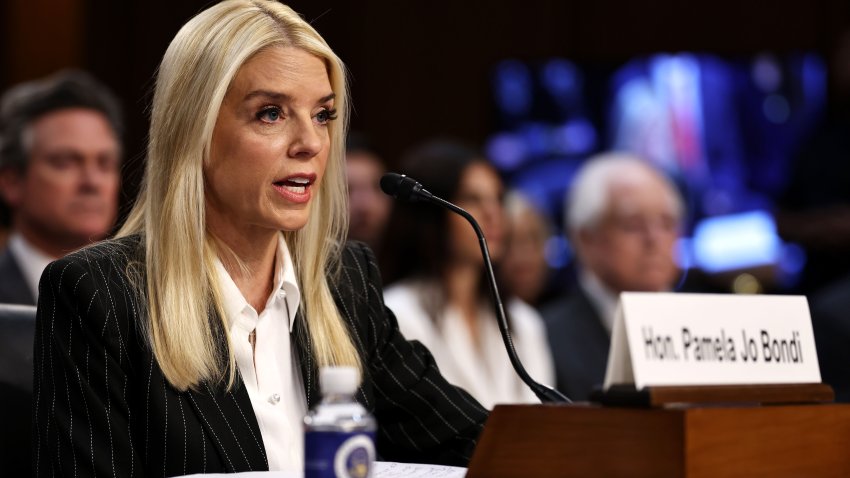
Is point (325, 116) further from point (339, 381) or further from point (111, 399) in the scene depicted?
point (339, 381)

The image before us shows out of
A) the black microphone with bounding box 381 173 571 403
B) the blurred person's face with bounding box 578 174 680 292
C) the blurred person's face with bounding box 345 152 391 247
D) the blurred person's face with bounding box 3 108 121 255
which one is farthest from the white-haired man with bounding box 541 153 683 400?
the black microphone with bounding box 381 173 571 403

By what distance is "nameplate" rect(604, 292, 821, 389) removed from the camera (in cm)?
135

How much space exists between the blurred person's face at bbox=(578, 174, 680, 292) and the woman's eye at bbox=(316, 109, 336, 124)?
233 cm

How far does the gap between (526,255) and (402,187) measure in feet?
11.7

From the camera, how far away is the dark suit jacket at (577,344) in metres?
3.72

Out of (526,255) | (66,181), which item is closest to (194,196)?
(66,181)

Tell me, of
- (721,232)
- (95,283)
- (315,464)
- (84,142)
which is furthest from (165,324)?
(721,232)

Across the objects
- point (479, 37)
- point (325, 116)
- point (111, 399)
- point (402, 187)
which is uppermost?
point (479, 37)

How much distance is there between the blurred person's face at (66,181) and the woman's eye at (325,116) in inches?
69.8

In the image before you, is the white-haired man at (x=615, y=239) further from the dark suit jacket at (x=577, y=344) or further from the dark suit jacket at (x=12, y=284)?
the dark suit jacket at (x=12, y=284)

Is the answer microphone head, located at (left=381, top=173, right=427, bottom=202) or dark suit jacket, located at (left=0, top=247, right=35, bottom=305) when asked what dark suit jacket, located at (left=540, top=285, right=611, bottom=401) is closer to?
dark suit jacket, located at (left=0, top=247, right=35, bottom=305)

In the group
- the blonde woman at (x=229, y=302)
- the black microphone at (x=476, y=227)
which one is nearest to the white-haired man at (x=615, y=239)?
the blonde woman at (x=229, y=302)

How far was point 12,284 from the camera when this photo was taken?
3404mm

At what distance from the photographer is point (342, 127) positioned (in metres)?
2.05
